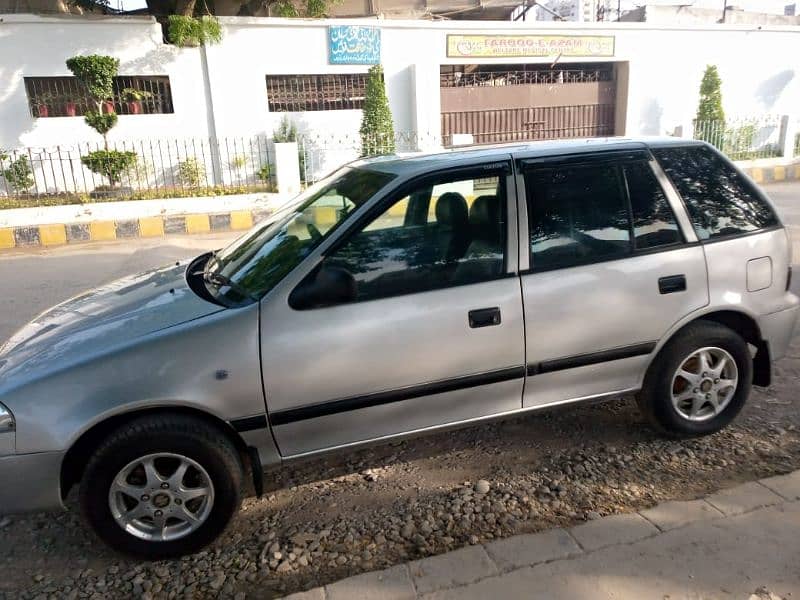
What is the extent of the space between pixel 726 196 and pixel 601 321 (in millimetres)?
1116

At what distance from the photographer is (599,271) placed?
3.13 meters

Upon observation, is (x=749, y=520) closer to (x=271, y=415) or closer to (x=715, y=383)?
(x=715, y=383)

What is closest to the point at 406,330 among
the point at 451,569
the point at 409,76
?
the point at 451,569

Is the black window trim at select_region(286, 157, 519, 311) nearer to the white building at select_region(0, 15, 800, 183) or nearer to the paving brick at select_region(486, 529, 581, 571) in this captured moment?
the paving brick at select_region(486, 529, 581, 571)

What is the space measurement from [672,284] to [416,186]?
1.42 m

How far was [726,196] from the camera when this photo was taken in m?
3.50

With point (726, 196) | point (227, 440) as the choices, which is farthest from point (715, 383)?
point (227, 440)

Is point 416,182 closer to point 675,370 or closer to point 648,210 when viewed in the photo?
point 648,210

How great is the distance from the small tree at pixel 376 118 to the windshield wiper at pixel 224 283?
11.2m

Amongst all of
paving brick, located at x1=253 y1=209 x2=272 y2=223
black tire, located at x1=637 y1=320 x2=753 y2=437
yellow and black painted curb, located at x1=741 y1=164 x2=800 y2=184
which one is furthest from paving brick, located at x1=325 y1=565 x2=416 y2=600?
yellow and black painted curb, located at x1=741 y1=164 x2=800 y2=184

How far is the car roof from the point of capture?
3.13 m

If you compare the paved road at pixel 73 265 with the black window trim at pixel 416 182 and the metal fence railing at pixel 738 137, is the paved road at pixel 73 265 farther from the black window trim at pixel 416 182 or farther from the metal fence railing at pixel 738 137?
the metal fence railing at pixel 738 137

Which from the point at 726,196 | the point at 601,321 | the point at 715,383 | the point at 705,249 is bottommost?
the point at 715,383

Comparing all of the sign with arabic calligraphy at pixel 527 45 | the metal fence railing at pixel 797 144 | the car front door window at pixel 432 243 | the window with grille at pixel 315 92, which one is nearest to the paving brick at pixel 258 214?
the window with grille at pixel 315 92
